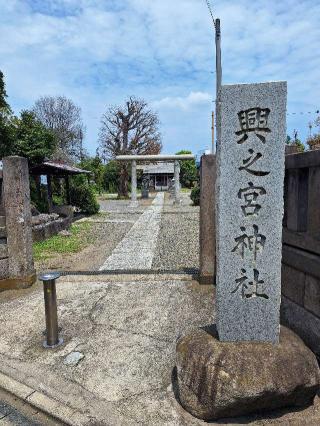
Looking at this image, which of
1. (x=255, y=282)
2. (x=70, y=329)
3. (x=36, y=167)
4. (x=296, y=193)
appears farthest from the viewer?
(x=36, y=167)

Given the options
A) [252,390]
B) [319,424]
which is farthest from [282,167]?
[319,424]

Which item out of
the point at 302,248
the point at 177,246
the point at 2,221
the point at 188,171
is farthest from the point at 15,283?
the point at 188,171

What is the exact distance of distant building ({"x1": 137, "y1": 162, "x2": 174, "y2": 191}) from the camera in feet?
144

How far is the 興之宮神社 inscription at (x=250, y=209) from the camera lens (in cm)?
254

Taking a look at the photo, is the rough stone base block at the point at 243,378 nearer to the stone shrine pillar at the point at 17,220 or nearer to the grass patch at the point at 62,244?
the stone shrine pillar at the point at 17,220

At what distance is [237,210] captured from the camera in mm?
2650

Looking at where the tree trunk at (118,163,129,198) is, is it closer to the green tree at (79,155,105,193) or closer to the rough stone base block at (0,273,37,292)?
the green tree at (79,155,105,193)

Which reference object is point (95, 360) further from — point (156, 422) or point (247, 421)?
point (247, 421)

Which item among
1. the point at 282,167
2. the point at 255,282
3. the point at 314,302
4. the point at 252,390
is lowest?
the point at 252,390

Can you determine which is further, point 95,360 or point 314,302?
point 95,360

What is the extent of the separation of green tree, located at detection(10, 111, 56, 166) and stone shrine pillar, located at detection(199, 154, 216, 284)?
9121mm

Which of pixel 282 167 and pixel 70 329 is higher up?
pixel 282 167

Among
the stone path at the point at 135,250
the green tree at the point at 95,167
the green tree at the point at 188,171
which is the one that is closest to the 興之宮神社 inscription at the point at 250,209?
Answer: the stone path at the point at 135,250

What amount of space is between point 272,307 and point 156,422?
137 cm
